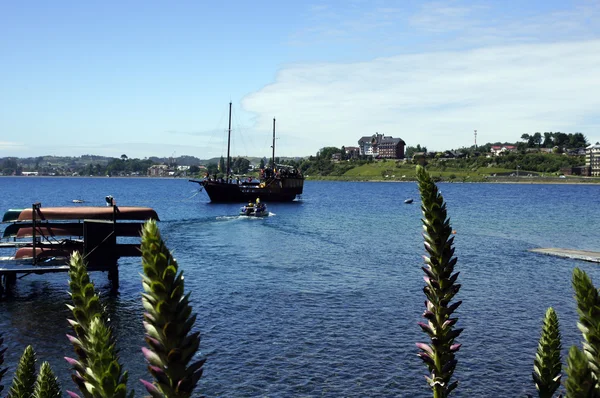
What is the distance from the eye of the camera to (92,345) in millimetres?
3307

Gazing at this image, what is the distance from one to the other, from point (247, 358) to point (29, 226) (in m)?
25.5

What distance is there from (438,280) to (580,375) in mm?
1086

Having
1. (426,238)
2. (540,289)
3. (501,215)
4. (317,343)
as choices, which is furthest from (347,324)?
(501,215)

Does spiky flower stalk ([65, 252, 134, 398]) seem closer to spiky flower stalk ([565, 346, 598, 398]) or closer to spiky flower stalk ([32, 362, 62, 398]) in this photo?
spiky flower stalk ([32, 362, 62, 398])

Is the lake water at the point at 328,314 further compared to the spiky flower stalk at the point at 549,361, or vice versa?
the lake water at the point at 328,314

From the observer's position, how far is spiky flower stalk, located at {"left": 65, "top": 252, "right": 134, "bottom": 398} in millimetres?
3238

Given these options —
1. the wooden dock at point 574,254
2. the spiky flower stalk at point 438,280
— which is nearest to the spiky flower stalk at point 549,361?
the spiky flower stalk at point 438,280

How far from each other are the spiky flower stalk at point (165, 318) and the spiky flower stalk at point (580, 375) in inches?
87.5

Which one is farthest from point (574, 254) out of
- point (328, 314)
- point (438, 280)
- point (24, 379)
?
point (24, 379)

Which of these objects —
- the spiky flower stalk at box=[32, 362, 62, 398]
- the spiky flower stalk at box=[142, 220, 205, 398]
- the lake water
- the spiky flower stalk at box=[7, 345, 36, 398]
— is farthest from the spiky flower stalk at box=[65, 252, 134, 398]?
the lake water

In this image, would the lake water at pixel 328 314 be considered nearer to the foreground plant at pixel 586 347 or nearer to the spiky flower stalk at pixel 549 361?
the spiky flower stalk at pixel 549 361

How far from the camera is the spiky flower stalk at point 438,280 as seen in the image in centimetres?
422

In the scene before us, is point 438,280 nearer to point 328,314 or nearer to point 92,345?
point 92,345

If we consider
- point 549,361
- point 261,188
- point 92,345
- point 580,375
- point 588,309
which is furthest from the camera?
point 261,188
